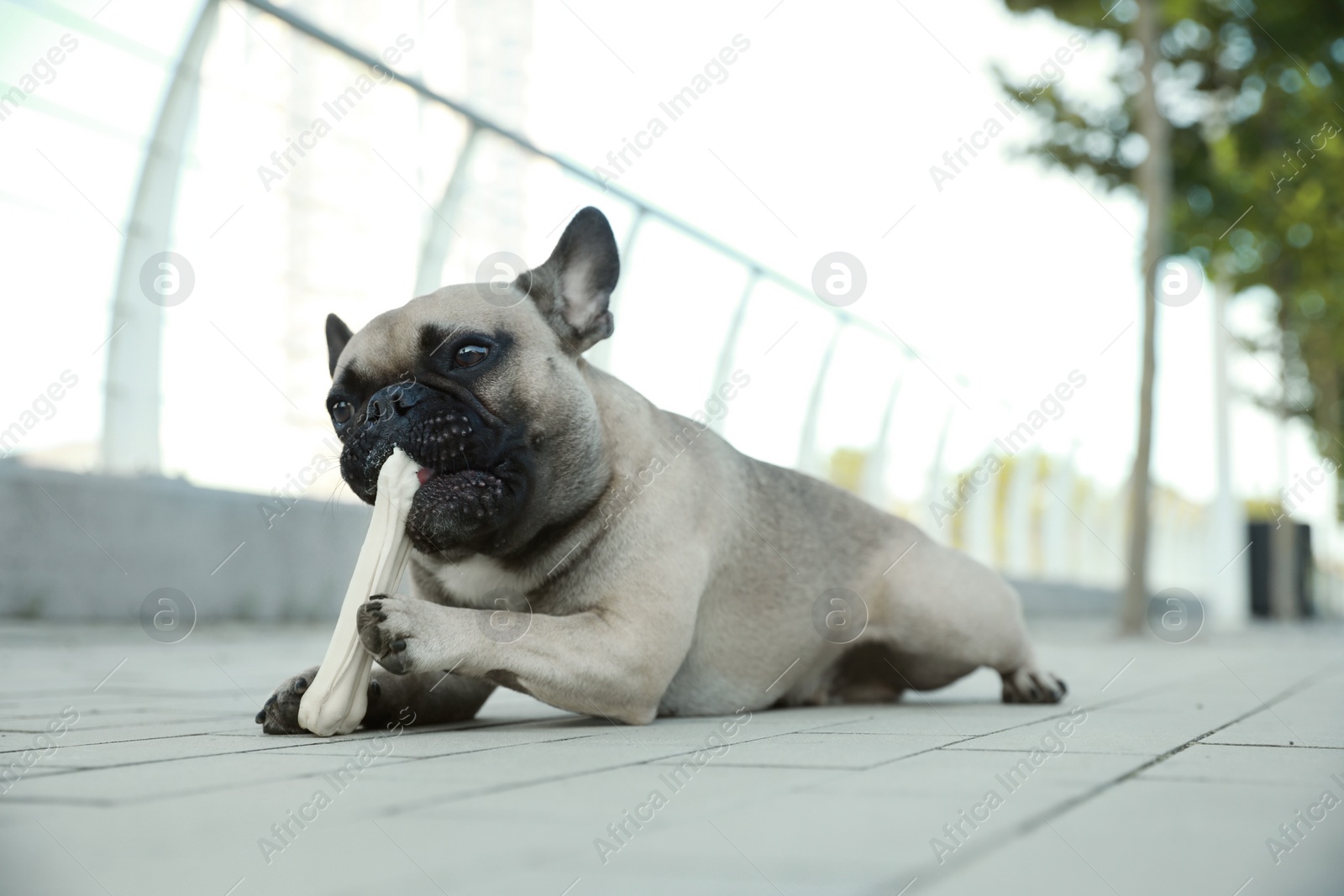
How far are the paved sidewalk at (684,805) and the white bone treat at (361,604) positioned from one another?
10cm

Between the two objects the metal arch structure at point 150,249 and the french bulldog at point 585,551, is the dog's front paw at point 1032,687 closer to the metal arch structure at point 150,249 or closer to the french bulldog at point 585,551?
the french bulldog at point 585,551

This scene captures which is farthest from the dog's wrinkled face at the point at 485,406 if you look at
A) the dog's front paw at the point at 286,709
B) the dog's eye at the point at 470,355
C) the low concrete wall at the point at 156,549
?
the low concrete wall at the point at 156,549

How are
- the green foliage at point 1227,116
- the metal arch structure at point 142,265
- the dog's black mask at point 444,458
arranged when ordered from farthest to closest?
the green foliage at point 1227,116 < the metal arch structure at point 142,265 < the dog's black mask at point 444,458

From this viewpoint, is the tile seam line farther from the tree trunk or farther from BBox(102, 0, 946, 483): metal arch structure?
the tree trunk

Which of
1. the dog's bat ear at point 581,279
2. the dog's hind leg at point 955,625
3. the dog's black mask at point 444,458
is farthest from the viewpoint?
the dog's hind leg at point 955,625

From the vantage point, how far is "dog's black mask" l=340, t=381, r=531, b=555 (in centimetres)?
335

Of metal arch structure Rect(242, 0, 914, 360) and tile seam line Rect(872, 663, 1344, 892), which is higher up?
metal arch structure Rect(242, 0, 914, 360)

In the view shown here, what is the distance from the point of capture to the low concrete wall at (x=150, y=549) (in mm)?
8172

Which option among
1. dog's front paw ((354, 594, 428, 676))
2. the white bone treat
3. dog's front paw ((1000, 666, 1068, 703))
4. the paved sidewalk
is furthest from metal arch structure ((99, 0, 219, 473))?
dog's front paw ((1000, 666, 1068, 703))

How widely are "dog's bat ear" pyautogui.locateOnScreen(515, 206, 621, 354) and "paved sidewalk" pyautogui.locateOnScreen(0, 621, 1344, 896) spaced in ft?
4.11

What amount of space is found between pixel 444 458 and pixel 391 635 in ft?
1.72

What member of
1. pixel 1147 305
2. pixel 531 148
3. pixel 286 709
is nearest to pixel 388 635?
pixel 286 709

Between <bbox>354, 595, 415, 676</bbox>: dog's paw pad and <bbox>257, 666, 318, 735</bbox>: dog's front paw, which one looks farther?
<bbox>257, 666, 318, 735</bbox>: dog's front paw

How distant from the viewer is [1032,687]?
4.73 metres
